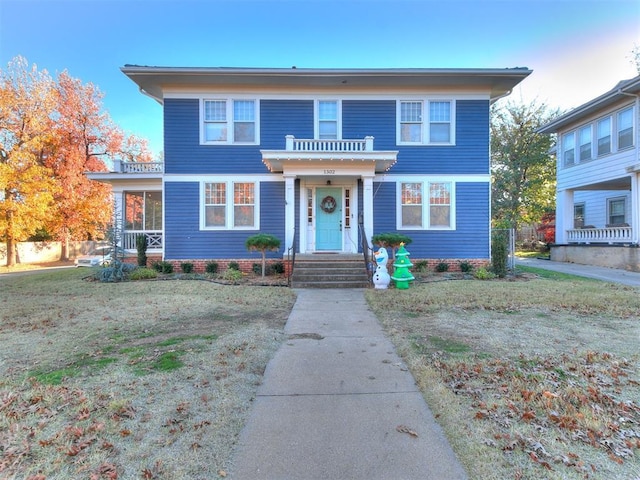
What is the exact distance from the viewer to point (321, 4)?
46.9 ft

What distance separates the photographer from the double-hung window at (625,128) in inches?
545

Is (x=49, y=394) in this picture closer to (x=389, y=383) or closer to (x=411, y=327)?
(x=389, y=383)

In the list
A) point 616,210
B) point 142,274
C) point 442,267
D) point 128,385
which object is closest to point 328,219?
point 442,267

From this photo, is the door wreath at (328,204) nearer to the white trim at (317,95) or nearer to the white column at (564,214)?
the white trim at (317,95)

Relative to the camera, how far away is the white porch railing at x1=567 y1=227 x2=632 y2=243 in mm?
13868

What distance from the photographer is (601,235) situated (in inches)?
592

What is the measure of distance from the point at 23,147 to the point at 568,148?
2950 cm

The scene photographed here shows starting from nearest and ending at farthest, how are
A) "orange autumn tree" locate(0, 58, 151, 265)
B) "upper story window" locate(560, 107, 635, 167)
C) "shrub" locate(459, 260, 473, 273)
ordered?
1. "shrub" locate(459, 260, 473, 273)
2. "upper story window" locate(560, 107, 635, 167)
3. "orange autumn tree" locate(0, 58, 151, 265)

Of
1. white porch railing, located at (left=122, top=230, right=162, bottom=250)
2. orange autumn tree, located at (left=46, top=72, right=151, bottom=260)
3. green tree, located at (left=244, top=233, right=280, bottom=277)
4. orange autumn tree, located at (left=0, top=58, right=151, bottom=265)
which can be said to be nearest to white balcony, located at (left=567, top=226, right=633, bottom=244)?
green tree, located at (left=244, top=233, right=280, bottom=277)

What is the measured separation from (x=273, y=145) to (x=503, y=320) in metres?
9.35

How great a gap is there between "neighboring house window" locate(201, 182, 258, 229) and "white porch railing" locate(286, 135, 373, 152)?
87.7 inches

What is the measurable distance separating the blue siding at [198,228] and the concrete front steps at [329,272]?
2217mm

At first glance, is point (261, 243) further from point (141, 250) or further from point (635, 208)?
point (635, 208)

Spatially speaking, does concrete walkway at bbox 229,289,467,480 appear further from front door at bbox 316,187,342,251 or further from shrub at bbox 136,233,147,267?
shrub at bbox 136,233,147,267
